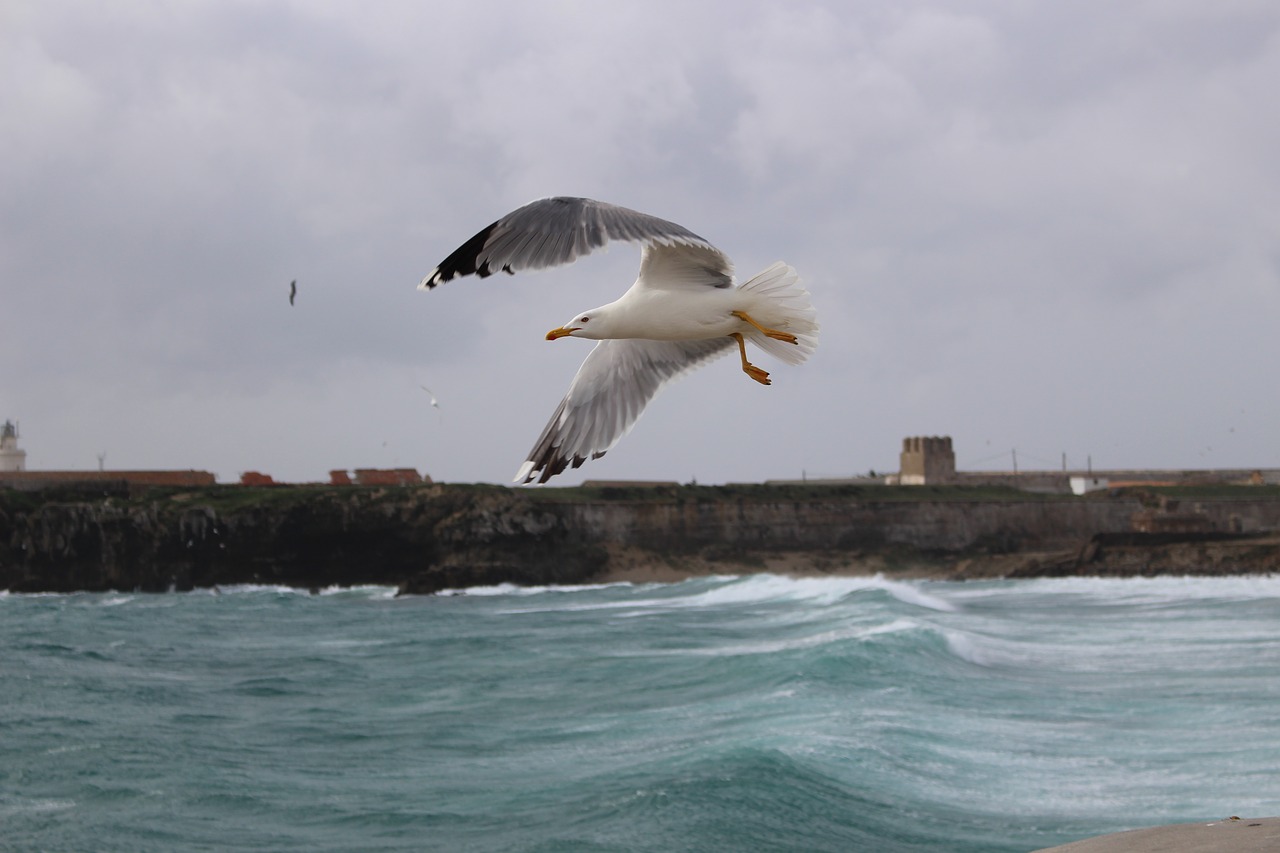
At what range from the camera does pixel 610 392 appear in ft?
22.8

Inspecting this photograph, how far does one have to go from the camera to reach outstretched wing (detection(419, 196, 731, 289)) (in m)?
4.83

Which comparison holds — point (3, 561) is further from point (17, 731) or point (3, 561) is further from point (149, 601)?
point (17, 731)

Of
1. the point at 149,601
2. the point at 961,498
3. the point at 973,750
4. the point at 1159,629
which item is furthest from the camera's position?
the point at 961,498

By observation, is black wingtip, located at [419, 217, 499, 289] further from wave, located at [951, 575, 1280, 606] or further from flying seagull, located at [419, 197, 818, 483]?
wave, located at [951, 575, 1280, 606]

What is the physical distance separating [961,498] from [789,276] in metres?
53.3

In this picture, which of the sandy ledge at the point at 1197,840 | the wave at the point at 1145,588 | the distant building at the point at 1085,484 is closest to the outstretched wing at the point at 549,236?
the sandy ledge at the point at 1197,840

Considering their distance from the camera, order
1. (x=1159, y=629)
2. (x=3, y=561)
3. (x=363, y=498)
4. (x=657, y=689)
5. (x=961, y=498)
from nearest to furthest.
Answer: (x=657, y=689) < (x=1159, y=629) < (x=3, y=561) < (x=363, y=498) < (x=961, y=498)

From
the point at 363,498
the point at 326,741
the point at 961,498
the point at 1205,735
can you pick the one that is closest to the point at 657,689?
the point at 326,741

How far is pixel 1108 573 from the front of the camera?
137 ft

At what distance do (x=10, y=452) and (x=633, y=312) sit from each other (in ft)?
202

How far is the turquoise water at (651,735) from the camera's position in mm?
10102

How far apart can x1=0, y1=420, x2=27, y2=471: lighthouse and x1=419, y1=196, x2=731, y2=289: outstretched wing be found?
61294mm

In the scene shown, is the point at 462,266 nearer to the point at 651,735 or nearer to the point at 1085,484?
the point at 651,735

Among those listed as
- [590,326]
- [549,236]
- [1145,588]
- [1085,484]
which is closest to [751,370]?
[590,326]
